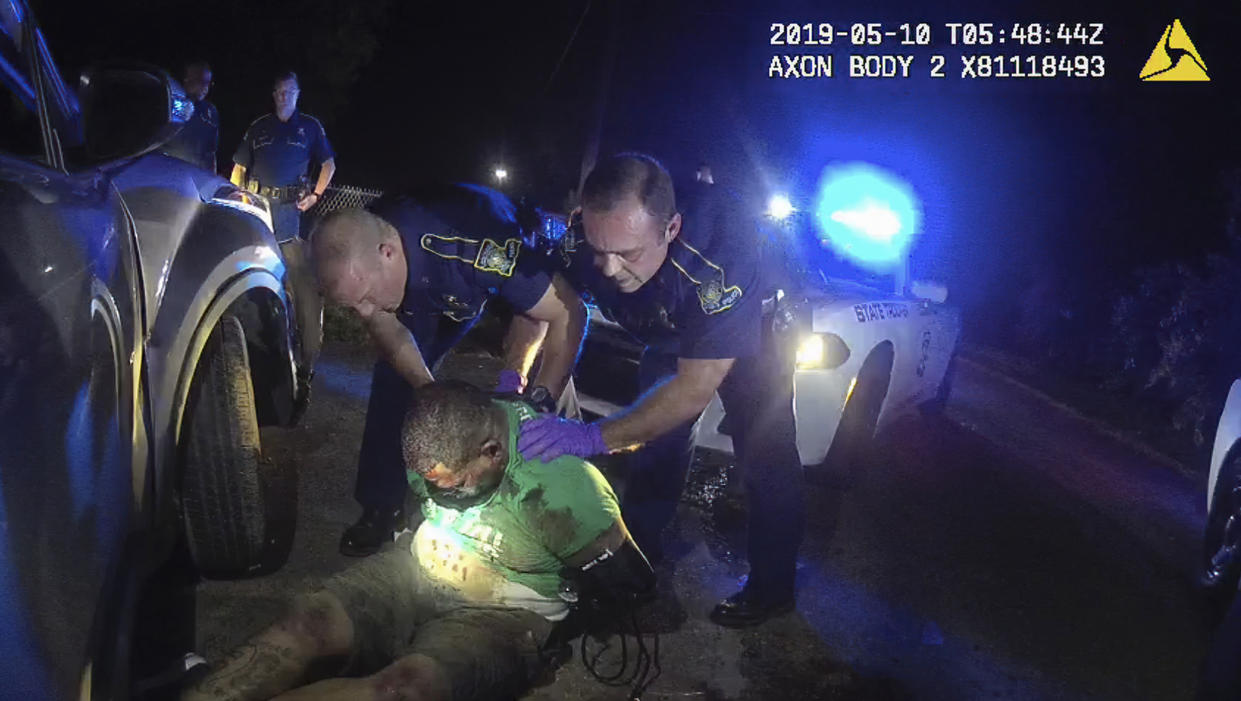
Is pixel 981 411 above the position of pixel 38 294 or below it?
below

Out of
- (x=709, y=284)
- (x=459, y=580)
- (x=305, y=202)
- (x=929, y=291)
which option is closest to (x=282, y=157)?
(x=305, y=202)

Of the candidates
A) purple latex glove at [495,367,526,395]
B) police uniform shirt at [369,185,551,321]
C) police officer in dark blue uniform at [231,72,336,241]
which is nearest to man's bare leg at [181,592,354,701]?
purple latex glove at [495,367,526,395]

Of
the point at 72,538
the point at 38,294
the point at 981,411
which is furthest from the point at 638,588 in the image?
the point at 981,411

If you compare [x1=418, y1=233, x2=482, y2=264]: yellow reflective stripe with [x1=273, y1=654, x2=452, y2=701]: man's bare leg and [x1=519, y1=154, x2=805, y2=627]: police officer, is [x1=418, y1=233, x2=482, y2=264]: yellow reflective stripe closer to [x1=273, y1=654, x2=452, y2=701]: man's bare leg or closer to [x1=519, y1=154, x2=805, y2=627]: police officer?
[x1=519, y1=154, x2=805, y2=627]: police officer

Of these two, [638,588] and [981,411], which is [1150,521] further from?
[638,588]

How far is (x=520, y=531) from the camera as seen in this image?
2.54 m

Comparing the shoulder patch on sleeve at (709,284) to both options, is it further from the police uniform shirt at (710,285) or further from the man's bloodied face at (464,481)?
the man's bloodied face at (464,481)

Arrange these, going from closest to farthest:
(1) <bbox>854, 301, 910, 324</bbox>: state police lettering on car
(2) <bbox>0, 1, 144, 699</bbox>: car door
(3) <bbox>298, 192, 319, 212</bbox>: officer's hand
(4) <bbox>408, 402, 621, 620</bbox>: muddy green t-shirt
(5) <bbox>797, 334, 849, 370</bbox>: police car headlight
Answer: (2) <bbox>0, 1, 144, 699</bbox>: car door, (4) <bbox>408, 402, 621, 620</bbox>: muddy green t-shirt, (5) <bbox>797, 334, 849, 370</bbox>: police car headlight, (1) <bbox>854, 301, 910, 324</bbox>: state police lettering on car, (3) <bbox>298, 192, 319, 212</bbox>: officer's hand

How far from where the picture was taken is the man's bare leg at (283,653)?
216 centimetres

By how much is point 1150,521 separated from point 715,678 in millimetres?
3428

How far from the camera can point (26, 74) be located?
222 centimetres

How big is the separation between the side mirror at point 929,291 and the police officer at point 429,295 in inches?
115

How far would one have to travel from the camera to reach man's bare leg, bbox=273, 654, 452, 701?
2.12 metres

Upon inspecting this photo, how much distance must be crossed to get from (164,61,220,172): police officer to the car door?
7.85ft
